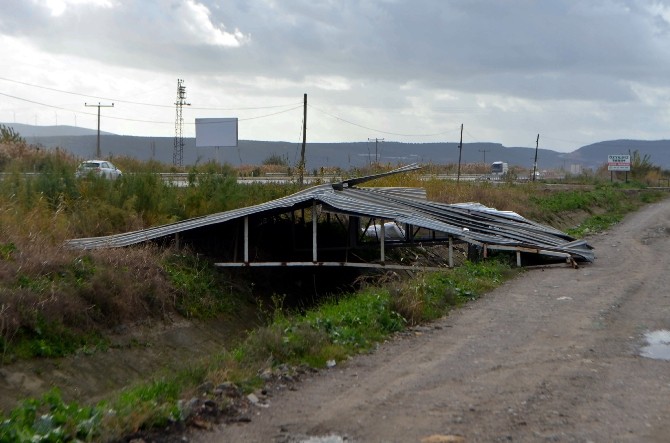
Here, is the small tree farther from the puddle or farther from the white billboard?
the puddle

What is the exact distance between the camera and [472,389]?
7914 mm

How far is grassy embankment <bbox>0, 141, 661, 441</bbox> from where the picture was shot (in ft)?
23.4

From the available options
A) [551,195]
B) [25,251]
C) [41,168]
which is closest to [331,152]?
[551,195]

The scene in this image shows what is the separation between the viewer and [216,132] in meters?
66.1

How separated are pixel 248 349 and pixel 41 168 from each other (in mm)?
16814

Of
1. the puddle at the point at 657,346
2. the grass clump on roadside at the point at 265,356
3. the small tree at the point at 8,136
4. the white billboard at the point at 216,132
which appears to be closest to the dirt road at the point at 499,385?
the puddle at the point at 657,346

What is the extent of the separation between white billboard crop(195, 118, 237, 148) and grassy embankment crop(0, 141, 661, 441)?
38470 mm

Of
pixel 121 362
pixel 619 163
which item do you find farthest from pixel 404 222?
pixel 619 163

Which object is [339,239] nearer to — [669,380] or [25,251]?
[25,251]

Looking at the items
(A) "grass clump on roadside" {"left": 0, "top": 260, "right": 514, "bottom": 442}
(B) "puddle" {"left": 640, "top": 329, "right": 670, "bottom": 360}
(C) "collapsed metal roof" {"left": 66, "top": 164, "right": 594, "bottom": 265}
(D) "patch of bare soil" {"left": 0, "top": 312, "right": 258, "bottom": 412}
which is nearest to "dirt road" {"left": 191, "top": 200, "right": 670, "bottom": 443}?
(B) "puddle" {"left": 640, "top": 329, "right": 670, "bottom": 360}

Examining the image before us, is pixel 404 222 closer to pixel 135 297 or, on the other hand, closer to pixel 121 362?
pixel 135 297

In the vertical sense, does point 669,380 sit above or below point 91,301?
above

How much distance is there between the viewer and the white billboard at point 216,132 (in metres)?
65.2

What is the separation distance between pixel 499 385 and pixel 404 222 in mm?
9233
